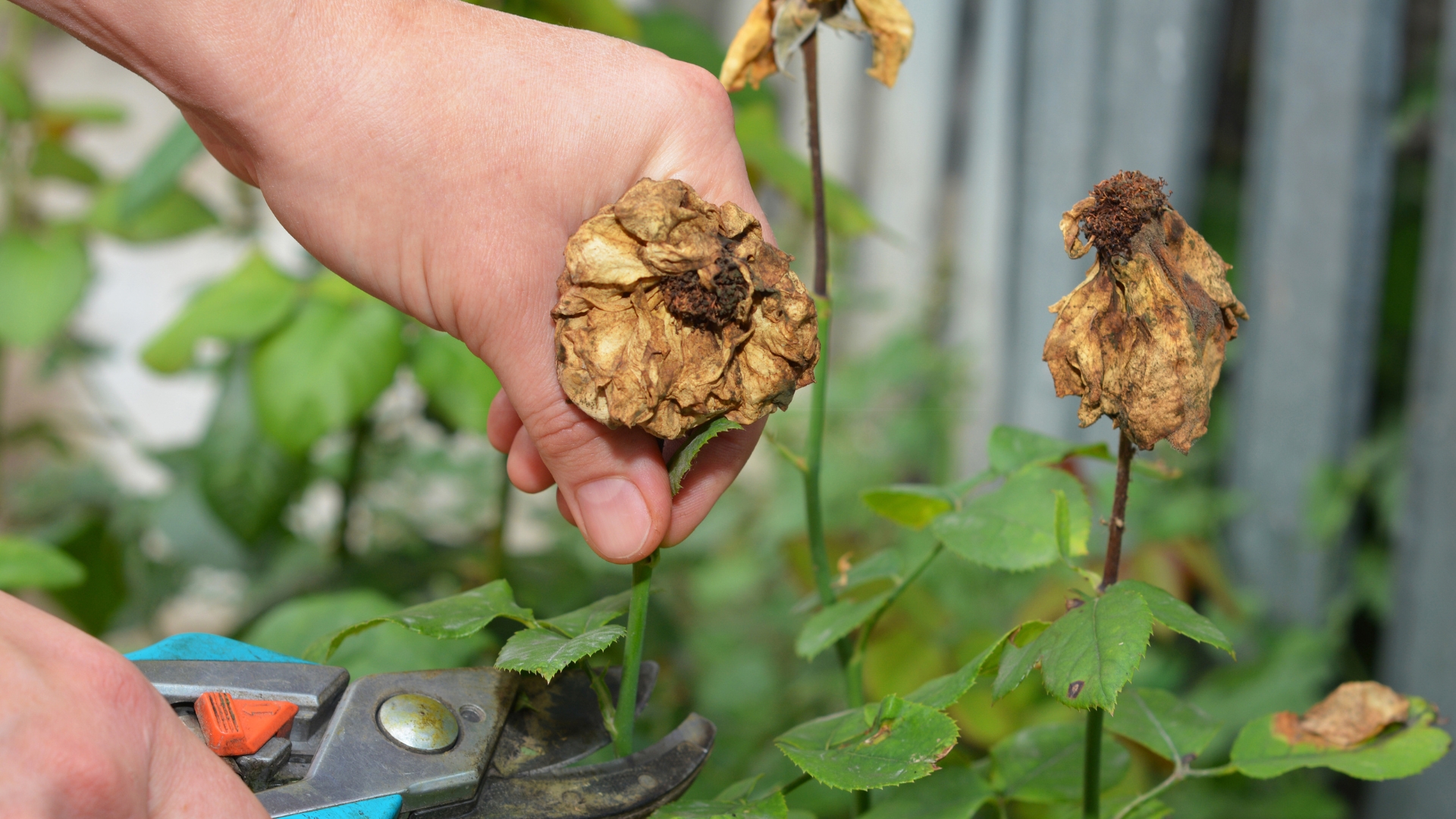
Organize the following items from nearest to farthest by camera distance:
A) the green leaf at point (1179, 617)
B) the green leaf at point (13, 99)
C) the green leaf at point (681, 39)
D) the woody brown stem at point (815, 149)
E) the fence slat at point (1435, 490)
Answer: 1. the green leaf at point (1179, 617)
2. the woody brown stem at point (815, 149)
3. the fence slat at point (1435, 490)
4. the green leaf at point (681, 39)
5. the green leaf at point (13, 99)

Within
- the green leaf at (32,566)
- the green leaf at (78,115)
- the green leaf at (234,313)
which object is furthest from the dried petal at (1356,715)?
the green leaf at (78,115)

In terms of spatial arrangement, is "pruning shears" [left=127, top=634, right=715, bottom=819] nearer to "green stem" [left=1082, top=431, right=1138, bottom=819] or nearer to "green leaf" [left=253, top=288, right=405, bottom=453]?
"green stem" [left=1082, top=431, right=1138, bottom=819]

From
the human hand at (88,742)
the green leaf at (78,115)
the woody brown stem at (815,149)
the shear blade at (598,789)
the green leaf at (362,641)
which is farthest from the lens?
the green leaf at (78,115)

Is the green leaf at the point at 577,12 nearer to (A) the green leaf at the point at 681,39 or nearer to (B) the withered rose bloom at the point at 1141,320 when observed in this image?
(A) the green leaf at the point at 681,39

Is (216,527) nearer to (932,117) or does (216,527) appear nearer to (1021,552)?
(1021,552)

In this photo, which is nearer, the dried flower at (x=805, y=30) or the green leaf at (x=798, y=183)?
the dried flower at (x=805, y=30)

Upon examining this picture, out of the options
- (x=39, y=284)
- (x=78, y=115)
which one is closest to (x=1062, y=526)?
(x=39, y=284)

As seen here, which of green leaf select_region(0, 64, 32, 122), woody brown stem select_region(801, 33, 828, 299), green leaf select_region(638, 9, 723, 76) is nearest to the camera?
woody brown stem select_region(801, 33, 828, 299)

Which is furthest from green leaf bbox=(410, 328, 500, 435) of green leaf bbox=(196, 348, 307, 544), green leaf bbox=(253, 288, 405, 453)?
green leaf bbox=(196, 348, 307, 544)
